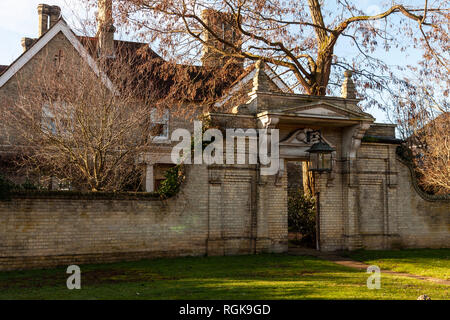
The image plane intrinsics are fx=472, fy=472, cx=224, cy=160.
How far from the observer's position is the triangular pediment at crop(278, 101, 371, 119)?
1518 cm

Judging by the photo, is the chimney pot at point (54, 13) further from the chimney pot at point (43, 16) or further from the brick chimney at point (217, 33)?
the brick chimney at point (217, 33)

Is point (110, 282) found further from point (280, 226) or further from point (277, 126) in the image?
point (277, 126)

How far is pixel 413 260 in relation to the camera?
14188mm

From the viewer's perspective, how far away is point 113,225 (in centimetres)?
1369

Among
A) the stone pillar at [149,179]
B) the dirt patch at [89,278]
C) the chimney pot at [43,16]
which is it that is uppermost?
the chimney pot at [43,16]

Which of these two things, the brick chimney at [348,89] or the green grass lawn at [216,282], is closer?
the green grass lawn at [216,282]

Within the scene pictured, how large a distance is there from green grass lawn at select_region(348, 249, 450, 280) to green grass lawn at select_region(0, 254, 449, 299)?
1.52m

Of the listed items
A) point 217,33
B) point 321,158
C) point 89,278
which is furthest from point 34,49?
point 321,158

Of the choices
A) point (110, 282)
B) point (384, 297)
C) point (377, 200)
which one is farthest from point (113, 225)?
point (377, 200)

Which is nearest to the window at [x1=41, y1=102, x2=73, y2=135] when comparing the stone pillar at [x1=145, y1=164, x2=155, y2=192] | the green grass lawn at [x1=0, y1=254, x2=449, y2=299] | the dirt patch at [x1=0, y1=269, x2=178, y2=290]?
the green grass lawn at [x1=0, y1=254, x2=449, y2=299]

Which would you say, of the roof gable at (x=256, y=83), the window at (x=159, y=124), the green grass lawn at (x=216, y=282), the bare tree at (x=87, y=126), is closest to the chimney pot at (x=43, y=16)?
the window at (x=159, y=124)

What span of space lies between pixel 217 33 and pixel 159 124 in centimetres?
440

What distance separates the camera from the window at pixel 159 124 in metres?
18.5

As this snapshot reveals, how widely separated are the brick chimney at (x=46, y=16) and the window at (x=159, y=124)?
8486 millimetres
